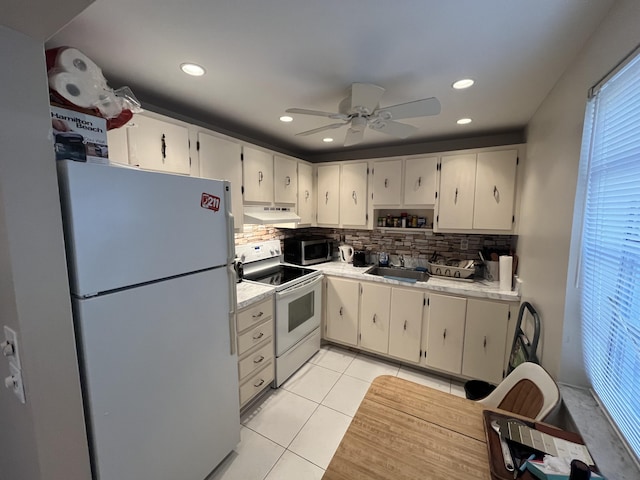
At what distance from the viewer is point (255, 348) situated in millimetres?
2043

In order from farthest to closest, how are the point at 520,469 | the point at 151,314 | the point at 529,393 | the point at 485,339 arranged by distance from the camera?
the point at 485,339, the point at 529,393, the point at 151,314, the point at 520,469

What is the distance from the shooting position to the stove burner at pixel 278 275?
253 centimetres

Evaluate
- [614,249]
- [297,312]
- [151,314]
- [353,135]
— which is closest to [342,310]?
[297,312]

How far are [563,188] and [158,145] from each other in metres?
2.51

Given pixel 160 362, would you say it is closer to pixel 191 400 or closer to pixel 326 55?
pixel 191 400

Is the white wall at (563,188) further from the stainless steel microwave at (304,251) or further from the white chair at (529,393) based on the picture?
the stainless steel microwave at (304,251)

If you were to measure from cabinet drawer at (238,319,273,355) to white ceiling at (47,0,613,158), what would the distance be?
1778mm

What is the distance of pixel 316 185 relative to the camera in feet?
10.9

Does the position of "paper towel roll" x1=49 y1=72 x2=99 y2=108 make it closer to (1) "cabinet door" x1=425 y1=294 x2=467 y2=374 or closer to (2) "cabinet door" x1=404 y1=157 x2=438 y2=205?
(2) "cabinet door" x1=404 y1=157 x2=438 y2=205

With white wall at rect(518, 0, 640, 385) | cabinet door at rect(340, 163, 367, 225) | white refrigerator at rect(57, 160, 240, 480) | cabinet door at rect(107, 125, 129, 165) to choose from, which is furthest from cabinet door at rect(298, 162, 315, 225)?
white wall at rect(518, 0, 640, 385)

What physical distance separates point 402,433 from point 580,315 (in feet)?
3.41

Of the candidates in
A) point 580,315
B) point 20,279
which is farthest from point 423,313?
point 20,279

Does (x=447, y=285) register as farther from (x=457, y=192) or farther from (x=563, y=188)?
(x=563, y=188)

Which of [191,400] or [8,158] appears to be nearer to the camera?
[8,158]
